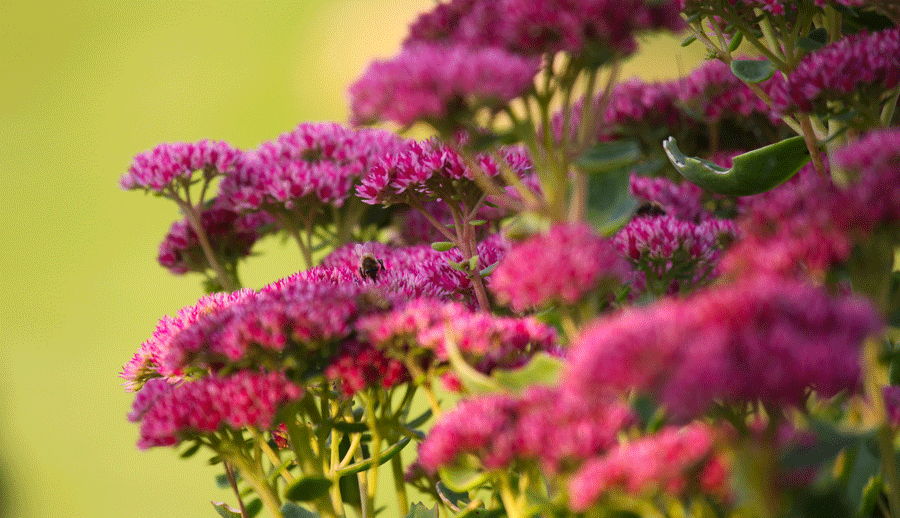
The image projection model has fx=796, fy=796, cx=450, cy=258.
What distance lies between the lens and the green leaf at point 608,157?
1.70ft

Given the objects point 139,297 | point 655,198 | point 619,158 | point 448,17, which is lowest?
point 139,297

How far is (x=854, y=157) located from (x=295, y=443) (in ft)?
1.55

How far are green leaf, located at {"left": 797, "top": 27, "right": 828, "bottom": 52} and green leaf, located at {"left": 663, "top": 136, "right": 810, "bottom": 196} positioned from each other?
4.1 inches

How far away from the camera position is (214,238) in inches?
43.1

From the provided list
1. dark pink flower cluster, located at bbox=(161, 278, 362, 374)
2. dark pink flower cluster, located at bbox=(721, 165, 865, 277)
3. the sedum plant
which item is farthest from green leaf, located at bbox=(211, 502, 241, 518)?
dark pink flower cluster, located at bbox=(721, 165, 865, 277)

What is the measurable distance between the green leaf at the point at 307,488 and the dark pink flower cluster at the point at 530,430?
11cm

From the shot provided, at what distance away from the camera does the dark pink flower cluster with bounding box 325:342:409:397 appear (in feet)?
1.97

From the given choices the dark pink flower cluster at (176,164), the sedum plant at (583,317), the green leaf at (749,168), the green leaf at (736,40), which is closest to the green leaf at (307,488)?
the sedum plant at (583,317)

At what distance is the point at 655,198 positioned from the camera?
97cm

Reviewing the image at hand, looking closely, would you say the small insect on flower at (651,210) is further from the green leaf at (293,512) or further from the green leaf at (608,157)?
the green leaf at (293,512)

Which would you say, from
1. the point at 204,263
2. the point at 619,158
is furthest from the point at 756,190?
the point at 204,263

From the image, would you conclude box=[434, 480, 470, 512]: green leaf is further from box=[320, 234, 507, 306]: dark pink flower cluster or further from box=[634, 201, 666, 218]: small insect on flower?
box=[634, 201, 666, 218]: small insect on flower

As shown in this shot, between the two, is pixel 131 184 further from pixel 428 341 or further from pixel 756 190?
pixel 756 190

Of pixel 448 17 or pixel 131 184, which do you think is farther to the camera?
pixel 131 184
